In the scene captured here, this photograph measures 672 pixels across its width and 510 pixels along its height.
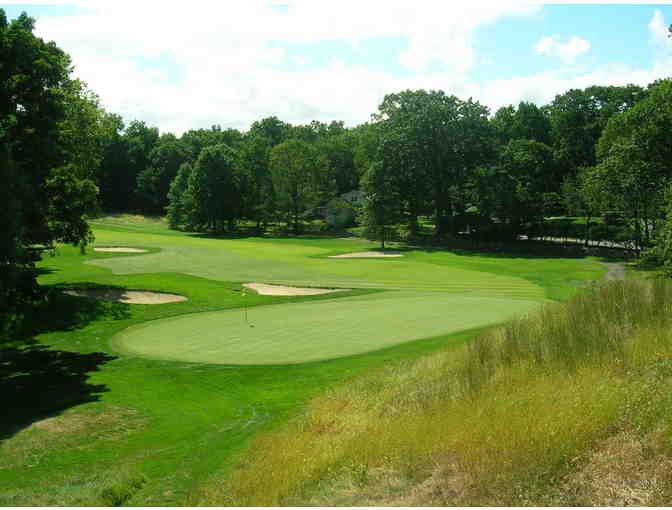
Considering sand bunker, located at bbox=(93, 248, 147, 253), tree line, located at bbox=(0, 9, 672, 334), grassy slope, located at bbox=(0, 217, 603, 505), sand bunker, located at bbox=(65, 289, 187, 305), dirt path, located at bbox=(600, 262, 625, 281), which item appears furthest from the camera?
sand bunker, located at bbox=(93, 248, 147, 253)

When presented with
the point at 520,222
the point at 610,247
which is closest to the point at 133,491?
the point at 610,247

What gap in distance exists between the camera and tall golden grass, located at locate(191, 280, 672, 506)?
6879 mm

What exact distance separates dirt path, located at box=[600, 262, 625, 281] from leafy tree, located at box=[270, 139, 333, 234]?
1929 inches

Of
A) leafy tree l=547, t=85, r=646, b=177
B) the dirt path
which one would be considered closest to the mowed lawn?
the dirt path

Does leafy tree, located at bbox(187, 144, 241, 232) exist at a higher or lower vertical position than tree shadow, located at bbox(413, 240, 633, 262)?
higher

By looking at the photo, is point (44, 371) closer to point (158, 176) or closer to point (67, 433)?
point (67, 433)

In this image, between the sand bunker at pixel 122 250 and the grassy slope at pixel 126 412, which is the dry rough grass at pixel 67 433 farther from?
the sand bunker at pixel 122 250

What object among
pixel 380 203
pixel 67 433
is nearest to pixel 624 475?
pixel 67 433

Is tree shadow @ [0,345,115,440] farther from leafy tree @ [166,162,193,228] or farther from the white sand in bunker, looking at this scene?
leafy tree @ [166,162,193,228]

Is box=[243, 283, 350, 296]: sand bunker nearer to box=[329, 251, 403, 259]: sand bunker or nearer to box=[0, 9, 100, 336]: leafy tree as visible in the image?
box=[0, 9, 100, 336]: leafy tree

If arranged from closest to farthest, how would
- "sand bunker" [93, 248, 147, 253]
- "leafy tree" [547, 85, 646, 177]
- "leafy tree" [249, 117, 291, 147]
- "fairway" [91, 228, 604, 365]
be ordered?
"fairway" [91, 228, 604, 365], "sand bunker" [93, 248, 147, 253], "leafy tree" [547, 85, 646, 177], "leafy tree" [249, 117, 291, 147]

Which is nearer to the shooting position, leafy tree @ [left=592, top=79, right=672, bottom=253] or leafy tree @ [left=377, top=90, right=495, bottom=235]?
leafy tree @ [left=592, top=79, right=672, bottom=253]

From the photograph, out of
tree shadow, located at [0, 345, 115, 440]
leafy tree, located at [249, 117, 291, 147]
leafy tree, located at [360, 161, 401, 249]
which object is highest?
leafy tree, located at [249, 117, 291, 147]

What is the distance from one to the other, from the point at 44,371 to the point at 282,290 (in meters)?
17.3
